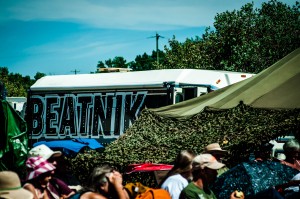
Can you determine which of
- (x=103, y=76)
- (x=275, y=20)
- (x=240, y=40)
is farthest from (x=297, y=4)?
(x=103, y=76)

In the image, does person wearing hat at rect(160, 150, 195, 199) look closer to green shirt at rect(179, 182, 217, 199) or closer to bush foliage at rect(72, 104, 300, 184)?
green shirt at rect(179, 182, 217, 199)

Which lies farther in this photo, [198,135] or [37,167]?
[198,135]

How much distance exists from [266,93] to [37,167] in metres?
4.92

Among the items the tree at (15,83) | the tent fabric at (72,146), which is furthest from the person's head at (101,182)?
the tree at (15,83)

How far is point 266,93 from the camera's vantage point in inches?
386

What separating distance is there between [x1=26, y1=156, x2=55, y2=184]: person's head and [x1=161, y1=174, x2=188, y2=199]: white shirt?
4.77 ft

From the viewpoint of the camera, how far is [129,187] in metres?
6.01

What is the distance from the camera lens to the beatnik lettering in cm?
1881

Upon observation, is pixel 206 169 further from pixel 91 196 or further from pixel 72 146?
pixel 72 146

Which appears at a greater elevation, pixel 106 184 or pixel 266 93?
pixel 266 93

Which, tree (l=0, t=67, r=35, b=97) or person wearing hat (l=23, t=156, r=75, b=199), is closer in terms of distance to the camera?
person wearing hat (l=23, t=156, r=75, b=199)

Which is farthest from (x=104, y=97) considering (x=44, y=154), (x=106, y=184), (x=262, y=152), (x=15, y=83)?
(x=15, y=83)

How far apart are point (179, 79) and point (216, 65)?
2277cm

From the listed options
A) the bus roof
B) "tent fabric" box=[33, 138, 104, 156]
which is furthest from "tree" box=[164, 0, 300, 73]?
"tent fabric" box=[33, 138, 104, 156]
